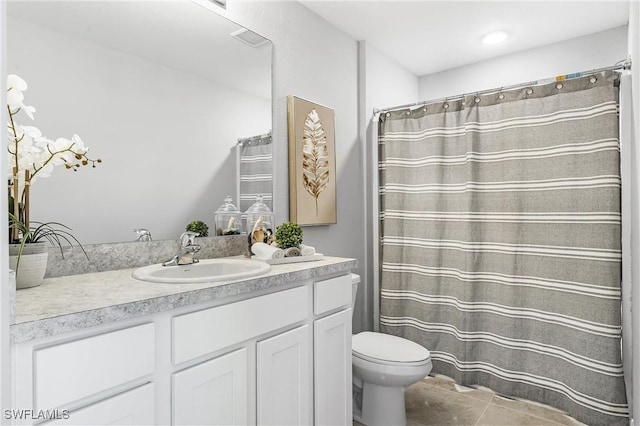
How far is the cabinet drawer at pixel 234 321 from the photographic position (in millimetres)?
1096

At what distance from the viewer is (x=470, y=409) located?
7.12ft

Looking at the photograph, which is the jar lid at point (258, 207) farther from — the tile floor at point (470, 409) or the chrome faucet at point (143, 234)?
the tile floor at point (470, 409)

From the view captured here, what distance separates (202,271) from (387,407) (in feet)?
3.87

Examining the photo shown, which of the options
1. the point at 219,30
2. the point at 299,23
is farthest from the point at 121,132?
the point at 299,23

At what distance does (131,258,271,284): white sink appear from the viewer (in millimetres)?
1232

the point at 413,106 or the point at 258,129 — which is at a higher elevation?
the point at 413,106

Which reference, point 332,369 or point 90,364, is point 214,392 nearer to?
point 90,364

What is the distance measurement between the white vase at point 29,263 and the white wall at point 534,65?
3.22 m

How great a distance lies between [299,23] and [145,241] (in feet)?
5.23

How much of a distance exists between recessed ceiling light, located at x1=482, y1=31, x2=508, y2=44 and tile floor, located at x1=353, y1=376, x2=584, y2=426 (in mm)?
2414

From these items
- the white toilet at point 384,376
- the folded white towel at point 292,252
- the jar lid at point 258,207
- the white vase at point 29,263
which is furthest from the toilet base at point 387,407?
the white vase at point 29,263

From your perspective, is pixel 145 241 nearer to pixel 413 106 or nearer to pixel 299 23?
pixel 299 23

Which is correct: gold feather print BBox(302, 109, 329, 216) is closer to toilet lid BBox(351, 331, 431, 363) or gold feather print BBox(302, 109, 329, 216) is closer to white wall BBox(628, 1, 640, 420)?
toilet lid BBox(351, 331, 431, 363)

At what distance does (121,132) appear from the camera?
4.99ft
